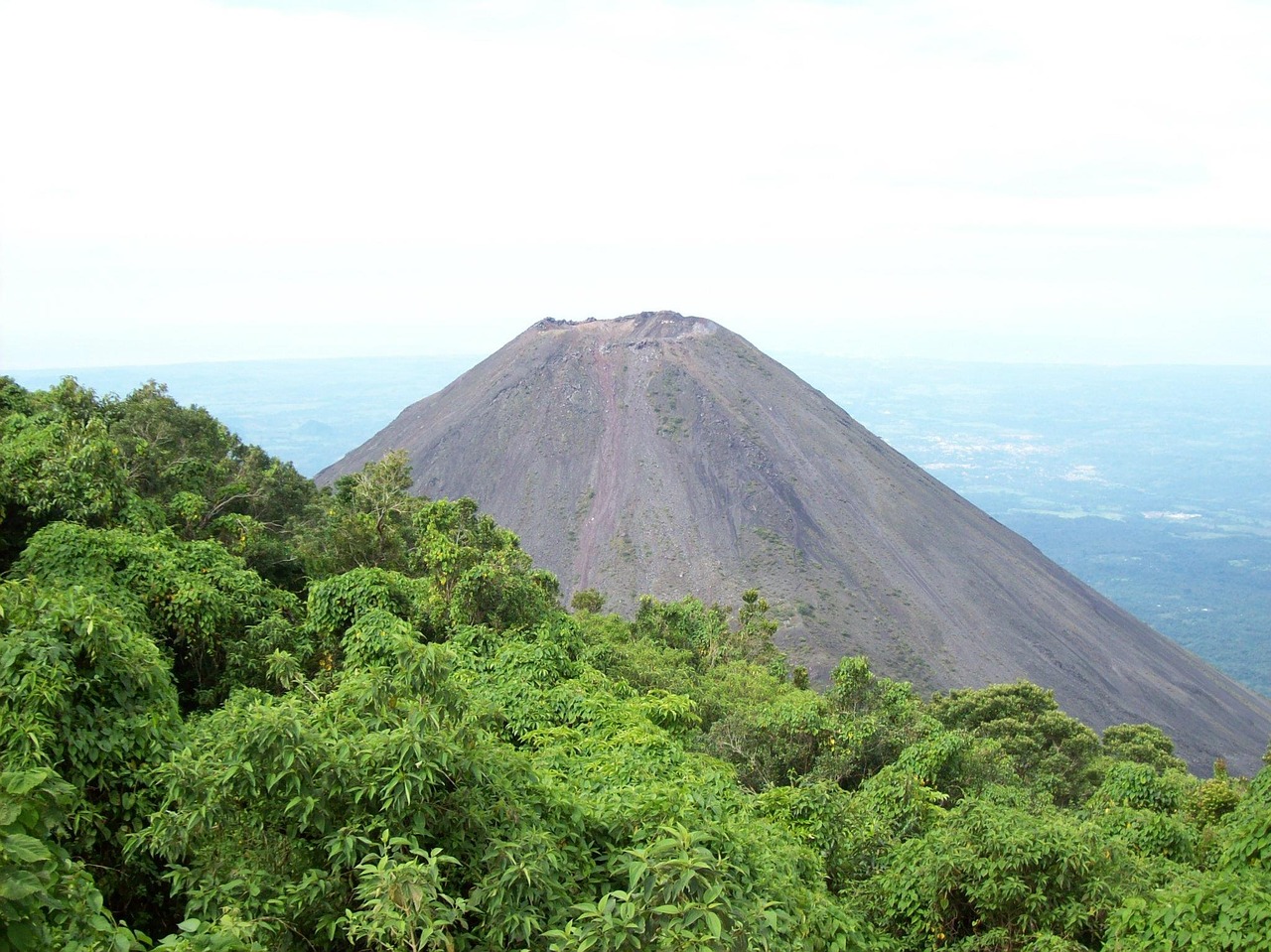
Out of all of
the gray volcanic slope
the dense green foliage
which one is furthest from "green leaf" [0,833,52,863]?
the gray volcanic slope

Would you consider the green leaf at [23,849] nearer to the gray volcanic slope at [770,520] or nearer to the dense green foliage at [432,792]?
the dense green foliage at [432,792]

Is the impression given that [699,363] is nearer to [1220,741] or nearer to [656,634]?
[1220,741]

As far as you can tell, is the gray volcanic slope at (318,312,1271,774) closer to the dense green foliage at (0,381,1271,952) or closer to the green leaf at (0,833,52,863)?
the dense green foliage at (0,381,1271,952)

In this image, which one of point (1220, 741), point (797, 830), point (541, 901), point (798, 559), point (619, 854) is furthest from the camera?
point (798, 559)

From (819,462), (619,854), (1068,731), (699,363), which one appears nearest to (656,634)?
(1068,731)

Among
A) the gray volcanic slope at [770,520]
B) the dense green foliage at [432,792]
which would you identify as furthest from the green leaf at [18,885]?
the gray volcanic slope at [770,520]

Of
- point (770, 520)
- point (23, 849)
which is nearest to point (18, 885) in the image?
point (23, 849)

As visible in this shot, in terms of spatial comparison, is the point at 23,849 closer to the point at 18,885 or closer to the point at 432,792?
the point at 18,885
